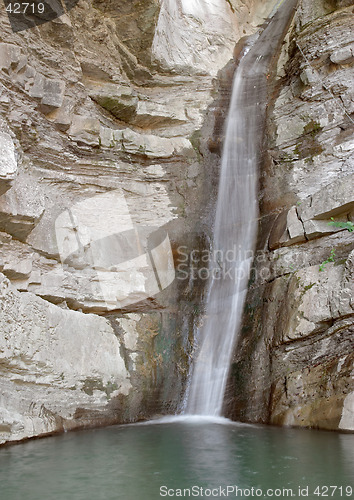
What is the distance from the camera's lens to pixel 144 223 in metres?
9.59

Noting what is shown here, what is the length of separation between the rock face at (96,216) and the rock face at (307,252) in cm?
135

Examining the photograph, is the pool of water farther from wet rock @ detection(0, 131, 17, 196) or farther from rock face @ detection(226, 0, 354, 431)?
wet rock @ detection(0, 131, 17, 196)

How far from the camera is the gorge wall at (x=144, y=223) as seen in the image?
6.66 metres

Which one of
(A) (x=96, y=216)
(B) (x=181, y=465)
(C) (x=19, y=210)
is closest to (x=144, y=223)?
(A) (x=96, y=216)

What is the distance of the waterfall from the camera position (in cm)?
771

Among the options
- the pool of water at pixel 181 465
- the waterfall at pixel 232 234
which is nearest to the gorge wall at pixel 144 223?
the waterfall at pixel 232 234

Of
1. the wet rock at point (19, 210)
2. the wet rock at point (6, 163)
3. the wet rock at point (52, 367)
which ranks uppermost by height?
the wet rock at point (6, 163)

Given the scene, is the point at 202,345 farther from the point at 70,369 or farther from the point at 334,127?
the point at 334,127

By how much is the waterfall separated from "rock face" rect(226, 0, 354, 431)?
25 centimetres

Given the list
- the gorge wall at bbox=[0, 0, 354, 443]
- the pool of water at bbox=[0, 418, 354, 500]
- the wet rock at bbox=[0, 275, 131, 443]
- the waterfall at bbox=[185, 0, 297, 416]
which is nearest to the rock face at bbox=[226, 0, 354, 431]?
the gorge wall at bbox=[0, 0, 354, 443]

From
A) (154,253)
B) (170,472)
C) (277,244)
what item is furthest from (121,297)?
(170,472)

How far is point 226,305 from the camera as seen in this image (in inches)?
333

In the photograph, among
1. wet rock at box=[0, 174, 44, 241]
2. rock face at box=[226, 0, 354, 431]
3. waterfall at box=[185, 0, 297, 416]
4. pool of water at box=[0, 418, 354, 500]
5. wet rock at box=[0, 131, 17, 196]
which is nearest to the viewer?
pool of water at box=[0, 418, 354, 500]

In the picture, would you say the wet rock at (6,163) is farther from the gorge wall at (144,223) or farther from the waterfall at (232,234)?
the waterfall at (232,234)
